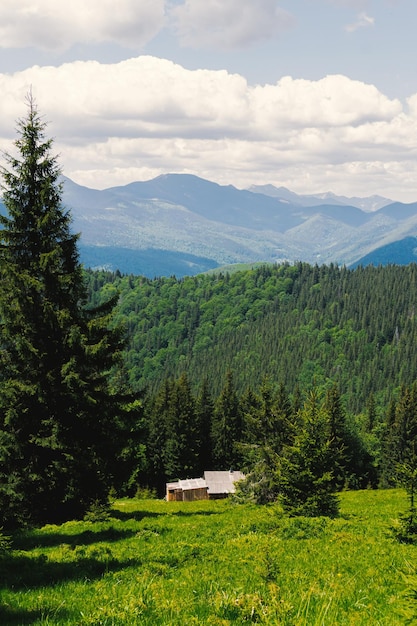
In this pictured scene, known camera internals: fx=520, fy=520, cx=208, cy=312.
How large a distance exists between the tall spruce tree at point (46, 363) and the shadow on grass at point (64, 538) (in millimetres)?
2894

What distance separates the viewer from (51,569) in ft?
40.4

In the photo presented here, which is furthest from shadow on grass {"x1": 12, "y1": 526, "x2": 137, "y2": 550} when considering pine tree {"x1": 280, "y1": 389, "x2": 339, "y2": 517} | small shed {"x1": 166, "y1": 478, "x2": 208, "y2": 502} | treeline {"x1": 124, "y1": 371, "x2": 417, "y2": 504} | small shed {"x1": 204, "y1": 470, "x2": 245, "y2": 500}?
small shed {"x1": 166, "y1": 478, "x2": 208, "y2": 502}

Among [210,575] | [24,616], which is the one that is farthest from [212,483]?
[24,616]

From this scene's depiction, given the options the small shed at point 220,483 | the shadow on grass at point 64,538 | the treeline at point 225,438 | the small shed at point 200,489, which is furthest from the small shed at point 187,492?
the shadow on grass at point 64,538

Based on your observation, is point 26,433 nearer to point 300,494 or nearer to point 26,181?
point 26,181

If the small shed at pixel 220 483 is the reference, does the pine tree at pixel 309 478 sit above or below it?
above

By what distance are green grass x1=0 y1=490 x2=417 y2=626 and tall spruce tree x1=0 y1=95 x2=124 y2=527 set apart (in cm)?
219

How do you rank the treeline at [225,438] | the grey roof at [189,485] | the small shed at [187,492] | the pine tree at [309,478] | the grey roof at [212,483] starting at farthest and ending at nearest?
the treeline at [225,438] → the grey roof at [212,483] → the grey roof at [189,485] → the small shed at [187,492] → the pine tree at [309,478]

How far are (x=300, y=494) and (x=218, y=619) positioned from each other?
20480mm

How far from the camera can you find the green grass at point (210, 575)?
23.3 feet

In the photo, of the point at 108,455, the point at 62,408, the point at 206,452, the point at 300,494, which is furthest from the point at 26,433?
the point at 206,452

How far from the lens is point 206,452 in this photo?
92125 mm

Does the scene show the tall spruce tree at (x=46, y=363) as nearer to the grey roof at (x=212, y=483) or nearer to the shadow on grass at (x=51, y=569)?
the shadow on grass at (x=51, y=569)

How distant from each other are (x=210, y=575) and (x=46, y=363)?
13795mm
